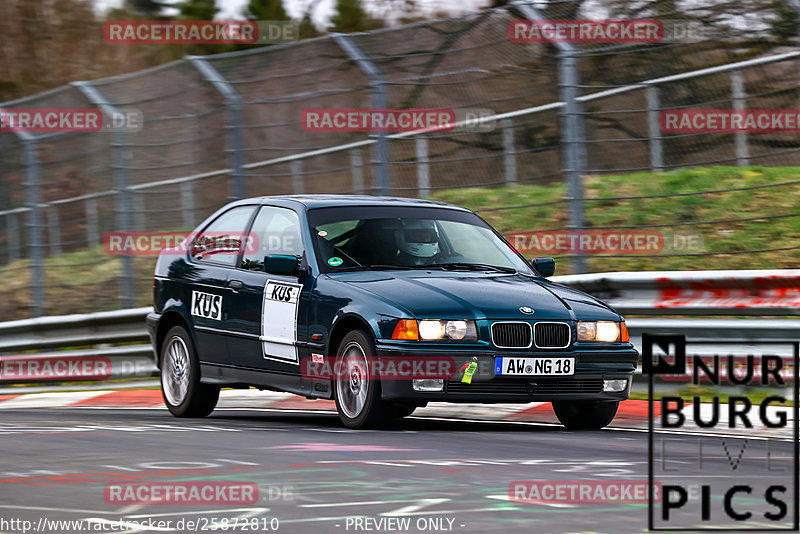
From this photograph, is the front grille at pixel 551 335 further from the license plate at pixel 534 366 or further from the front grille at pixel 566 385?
the front grille at pixel 566 385

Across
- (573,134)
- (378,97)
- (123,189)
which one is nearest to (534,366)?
(573,134)

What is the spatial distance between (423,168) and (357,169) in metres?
0.97

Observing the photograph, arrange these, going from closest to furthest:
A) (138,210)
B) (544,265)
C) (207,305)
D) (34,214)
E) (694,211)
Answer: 1. (544,265)
2. (207,305)
3. (694,211)
4. (138,210)
5. (34,214)

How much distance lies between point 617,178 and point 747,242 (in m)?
2.79

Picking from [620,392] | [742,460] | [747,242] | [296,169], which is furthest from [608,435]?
[296,169]

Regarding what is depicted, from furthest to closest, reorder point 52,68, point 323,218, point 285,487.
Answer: point 52,68 → point 323,218 → point 285,487

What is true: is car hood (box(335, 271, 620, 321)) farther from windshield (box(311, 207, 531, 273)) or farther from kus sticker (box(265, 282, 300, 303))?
kus sticker (box(265, 282, 300, 303))

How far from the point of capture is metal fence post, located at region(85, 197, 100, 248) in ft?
53.9

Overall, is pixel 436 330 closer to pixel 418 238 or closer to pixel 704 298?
pixel 418 238

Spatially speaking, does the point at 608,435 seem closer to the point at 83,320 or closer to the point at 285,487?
the point at 285,487

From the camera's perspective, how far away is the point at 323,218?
9727 mm

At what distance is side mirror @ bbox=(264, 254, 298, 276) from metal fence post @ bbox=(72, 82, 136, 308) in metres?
6.04

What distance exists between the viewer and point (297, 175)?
48.3 feet

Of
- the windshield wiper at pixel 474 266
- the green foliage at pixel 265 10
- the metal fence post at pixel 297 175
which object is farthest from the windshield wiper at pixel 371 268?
the green foliage at pixel 265 10
